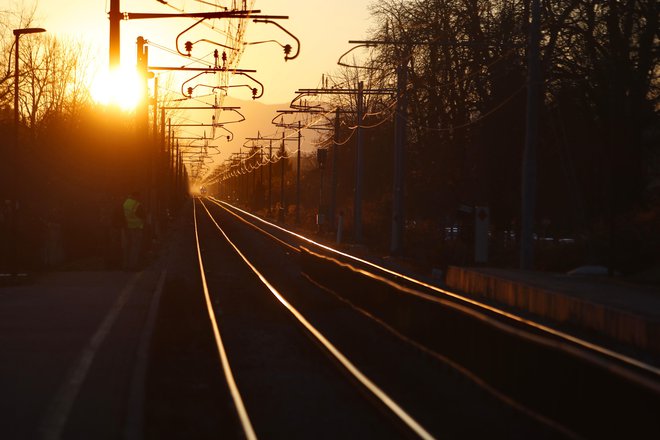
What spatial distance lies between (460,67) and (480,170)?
188 inches

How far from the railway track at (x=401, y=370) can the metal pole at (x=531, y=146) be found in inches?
327

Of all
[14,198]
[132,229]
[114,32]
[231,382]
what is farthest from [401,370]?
[14,198]

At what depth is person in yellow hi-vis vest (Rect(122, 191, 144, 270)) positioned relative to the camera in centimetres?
2772

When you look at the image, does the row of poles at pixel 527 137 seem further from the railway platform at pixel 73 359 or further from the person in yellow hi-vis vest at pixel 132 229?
the railway platform at pixel 73 359

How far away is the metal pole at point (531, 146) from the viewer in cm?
2755

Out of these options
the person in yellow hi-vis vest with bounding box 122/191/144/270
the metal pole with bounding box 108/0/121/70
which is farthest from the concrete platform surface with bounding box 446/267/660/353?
the metal pole with bounding box 108/0/121/70

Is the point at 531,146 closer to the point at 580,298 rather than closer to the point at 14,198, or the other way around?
the point at 580,298

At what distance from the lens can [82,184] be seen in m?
45.7

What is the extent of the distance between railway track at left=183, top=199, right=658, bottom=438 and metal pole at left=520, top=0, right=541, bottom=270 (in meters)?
8.32

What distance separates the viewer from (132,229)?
28516mm

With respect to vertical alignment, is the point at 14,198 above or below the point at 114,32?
below

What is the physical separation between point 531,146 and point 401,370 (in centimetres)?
1672

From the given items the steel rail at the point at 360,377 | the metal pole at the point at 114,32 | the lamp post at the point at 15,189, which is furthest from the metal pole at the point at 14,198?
the steel rail at the point at 360,377

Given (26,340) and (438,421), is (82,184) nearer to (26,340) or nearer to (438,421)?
(26,340)
